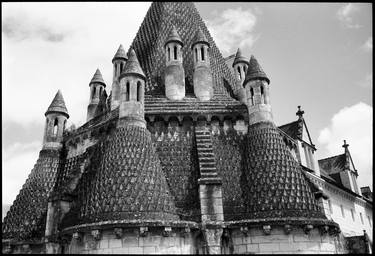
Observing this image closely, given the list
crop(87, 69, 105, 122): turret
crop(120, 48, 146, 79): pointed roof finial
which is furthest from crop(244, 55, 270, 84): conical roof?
crop(87, 69, 105, 122): turret

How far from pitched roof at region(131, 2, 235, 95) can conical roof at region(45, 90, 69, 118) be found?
16.6 ft

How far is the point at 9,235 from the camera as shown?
54.1 ft

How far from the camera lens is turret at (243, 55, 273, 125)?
682 inches

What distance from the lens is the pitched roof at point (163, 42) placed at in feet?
68.1

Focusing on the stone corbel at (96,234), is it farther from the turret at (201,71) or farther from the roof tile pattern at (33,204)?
the turret at (201,71)

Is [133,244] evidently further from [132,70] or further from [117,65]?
[117,65]

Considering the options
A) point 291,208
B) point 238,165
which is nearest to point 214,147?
point 238,165

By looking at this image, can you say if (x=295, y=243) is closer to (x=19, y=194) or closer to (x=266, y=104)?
(x=266, y=104)

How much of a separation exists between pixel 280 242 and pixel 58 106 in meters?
14.3

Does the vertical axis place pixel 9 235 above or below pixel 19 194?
below

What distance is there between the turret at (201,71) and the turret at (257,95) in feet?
7.19

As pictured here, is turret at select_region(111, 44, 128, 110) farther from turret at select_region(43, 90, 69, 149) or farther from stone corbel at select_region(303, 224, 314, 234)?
stone corbel at select_region(303, 224, 314, 234)

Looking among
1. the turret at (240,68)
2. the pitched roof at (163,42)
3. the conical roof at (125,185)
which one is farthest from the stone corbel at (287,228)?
the turret at (240,68)

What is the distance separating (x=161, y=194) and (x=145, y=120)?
4.61 m
